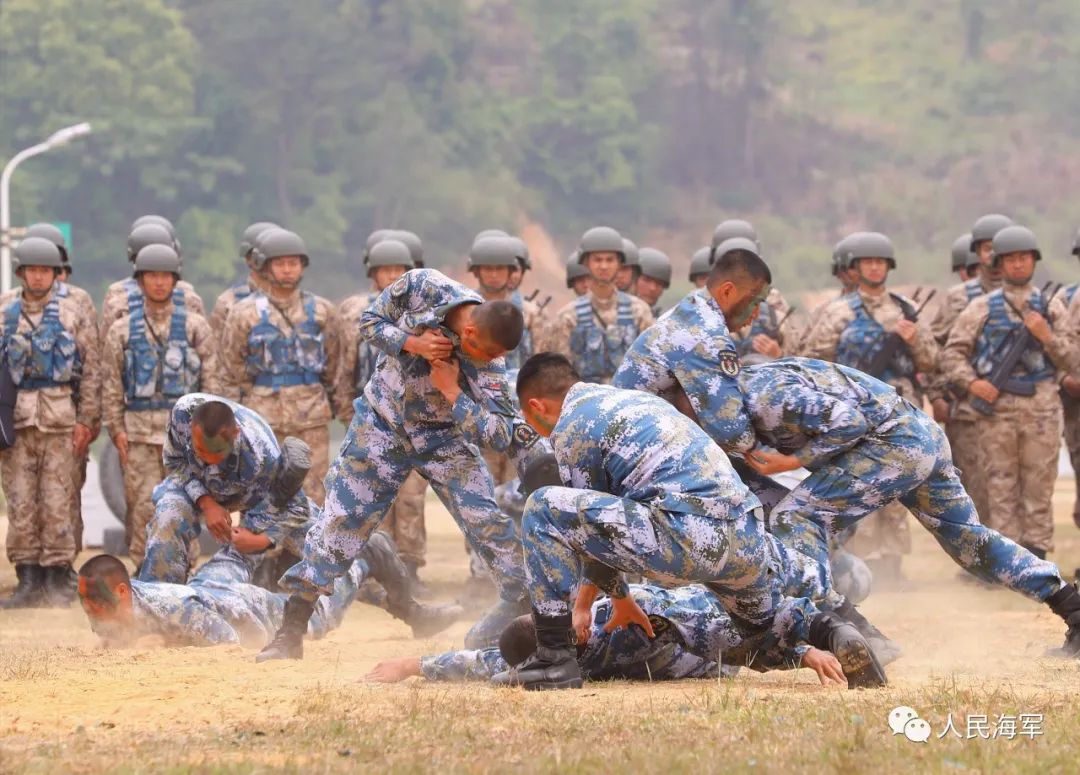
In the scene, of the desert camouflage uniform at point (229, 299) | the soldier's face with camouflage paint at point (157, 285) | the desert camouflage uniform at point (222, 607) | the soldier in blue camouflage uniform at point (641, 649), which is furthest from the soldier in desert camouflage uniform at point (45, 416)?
the soldier in blue camouflage uniform at point (641, 649)

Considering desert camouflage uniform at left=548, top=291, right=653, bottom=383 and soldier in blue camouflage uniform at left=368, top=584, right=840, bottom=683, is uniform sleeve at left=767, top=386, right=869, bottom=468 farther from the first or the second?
desert camouflage uniform at left=548, top=291, right=653, bottom=383

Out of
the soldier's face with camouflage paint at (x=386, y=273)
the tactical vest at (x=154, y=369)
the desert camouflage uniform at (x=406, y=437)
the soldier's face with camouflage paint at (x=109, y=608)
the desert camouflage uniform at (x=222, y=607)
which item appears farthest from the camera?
the soldier's face with camouflage paint at (x=386, y=273)

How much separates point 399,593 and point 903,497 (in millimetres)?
2921

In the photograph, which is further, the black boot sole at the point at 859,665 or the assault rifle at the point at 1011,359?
the assault rifle at the point at 1011,359

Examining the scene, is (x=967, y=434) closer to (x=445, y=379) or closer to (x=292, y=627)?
(x=445, y=379)

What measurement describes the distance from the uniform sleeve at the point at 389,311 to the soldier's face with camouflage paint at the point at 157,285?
4.65 m

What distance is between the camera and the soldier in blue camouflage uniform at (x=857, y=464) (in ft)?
26.5

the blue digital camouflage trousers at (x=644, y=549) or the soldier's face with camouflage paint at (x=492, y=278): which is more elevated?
the soldier's face with camouflage paint at (x=492, y=278)

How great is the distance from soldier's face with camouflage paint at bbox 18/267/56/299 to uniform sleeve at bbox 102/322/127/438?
0.53m

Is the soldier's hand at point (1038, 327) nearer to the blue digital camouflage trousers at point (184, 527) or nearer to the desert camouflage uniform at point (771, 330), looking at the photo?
the desert camouflage uniform at point (771, 330)

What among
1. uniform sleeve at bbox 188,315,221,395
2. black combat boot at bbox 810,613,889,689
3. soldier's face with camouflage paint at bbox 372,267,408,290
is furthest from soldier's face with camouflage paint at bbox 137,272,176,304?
black combat boot at bbox 810,613,889,689

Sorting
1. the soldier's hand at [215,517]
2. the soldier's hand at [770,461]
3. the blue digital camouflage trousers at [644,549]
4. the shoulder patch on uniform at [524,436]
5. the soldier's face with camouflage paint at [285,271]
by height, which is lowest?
the soldier's hand at [215,517]

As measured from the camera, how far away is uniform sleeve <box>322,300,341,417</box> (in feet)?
44.0

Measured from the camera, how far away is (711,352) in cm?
813
